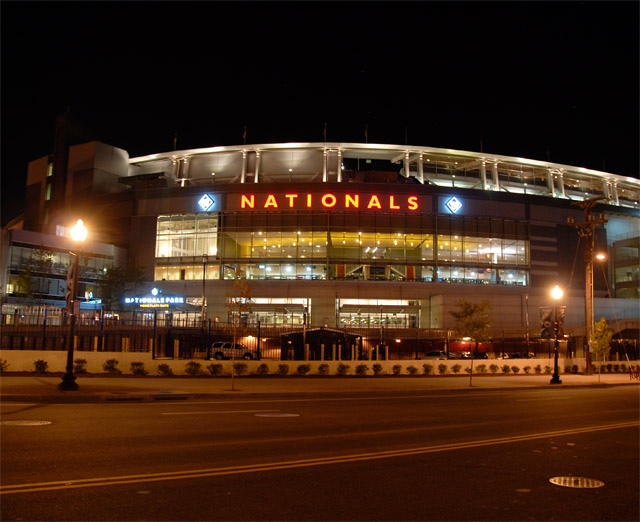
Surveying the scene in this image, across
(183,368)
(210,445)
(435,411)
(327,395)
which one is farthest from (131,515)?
(183,368)

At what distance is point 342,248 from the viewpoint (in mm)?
71250

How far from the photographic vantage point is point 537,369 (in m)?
38.5

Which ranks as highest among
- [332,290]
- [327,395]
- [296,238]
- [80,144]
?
[80,144]

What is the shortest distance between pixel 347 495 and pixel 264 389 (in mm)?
15084

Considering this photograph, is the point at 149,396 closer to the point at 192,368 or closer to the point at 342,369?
the point at 192,368

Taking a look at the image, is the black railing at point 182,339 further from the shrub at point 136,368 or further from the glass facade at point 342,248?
the glass facade at point 342,248

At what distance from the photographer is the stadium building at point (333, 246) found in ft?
226

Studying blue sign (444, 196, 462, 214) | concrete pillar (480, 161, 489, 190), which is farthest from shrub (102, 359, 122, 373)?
concrete pillar (480, 161, 489, 190)

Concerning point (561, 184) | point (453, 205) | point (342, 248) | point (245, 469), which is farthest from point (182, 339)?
point (561, 184)

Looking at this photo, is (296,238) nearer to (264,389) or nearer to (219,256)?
(219,256)

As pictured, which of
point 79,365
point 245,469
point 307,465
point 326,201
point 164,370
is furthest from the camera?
point 326,201

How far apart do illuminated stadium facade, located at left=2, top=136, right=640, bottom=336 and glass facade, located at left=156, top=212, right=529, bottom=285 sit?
0.45 feet

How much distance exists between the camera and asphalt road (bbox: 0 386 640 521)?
655 centimetres

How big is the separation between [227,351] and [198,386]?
1420cm
